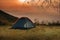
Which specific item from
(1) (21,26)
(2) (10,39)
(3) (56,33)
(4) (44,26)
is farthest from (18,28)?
(2) (10,39)

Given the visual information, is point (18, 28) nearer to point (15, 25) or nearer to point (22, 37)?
point (15, 25)

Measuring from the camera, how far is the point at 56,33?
44.0 feet

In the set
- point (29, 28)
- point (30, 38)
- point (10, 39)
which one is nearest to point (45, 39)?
point (30, 38)

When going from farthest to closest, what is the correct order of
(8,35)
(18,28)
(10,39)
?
(18,28), (8,35), (10,39)

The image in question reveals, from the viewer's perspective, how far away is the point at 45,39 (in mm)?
11695

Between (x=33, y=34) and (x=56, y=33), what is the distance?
1.17 meters

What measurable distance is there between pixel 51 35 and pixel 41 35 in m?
0.45

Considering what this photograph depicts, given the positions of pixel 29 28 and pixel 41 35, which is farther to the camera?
pixel 29 28

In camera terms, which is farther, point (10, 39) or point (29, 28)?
point (29, 28)

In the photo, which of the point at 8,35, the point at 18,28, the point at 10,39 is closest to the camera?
the point at 10,39

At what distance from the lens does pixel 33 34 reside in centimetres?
1302

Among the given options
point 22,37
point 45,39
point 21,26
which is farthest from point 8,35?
point 21,26

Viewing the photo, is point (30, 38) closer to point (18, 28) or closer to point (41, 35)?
point (41, 35)

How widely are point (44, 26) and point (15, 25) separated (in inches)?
66.1
